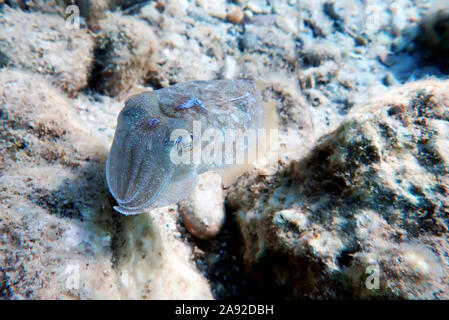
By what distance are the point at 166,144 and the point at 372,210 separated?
1.85 m

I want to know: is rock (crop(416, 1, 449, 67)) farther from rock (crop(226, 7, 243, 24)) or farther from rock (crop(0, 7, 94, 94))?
rock (crop(0, 7, 94, 94))

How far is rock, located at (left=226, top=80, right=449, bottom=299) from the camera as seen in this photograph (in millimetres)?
1971

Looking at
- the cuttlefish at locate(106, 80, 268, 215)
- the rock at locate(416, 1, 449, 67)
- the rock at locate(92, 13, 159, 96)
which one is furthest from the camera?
the rock at locate(416, 1, 449, 67)

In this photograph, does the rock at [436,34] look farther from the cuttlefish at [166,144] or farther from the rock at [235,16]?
the cuttlefish at [166,144]

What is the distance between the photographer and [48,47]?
3676 mm

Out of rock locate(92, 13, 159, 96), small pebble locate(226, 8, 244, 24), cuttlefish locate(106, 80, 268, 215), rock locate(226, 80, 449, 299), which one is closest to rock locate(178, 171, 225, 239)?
cuttlefish locate(106, 80, 268, 215)

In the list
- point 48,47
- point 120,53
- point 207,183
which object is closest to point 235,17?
point 120,53

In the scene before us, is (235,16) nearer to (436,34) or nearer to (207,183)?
(207,183)

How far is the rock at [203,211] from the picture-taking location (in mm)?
3260

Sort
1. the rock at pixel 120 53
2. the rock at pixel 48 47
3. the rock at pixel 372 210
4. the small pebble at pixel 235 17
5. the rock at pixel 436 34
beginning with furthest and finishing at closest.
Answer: the small pebble at pixel 235 17 < the rock at pixel 436 34 < the rock at pixel 120 53 < the rock at pixel 48 47 < the rock at pixel 372 210

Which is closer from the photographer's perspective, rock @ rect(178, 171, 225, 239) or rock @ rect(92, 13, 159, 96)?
rock @ rect(178, 171, 225, 239)

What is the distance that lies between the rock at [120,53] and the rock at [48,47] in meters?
0.19

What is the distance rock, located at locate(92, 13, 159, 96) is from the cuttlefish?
5.28 ft

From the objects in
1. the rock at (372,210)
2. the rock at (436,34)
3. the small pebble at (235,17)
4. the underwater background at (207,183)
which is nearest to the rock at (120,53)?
the underwater background at (207,183)
